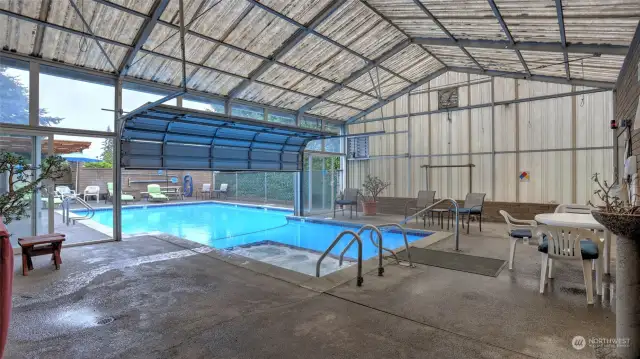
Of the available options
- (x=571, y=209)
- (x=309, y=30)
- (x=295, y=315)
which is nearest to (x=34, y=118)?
(x=309, y=30)

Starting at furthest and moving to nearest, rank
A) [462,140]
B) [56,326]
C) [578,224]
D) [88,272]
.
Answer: [462,140], [88,272], [578,224], [56,326]

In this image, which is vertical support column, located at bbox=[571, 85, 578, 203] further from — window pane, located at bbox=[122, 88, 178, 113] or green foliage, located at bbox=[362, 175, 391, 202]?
window pane, located at bbox=[122, 88, 178, 113]

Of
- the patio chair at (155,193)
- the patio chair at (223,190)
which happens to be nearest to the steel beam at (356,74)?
the patio chair at (223,190)

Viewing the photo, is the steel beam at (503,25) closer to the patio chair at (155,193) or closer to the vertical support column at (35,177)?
the vertical support column at (35,177)

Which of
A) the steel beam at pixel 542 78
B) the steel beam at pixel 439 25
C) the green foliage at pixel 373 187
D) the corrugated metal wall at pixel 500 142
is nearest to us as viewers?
the steel beam at pixel 439 25

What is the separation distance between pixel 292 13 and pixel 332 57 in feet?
6.48

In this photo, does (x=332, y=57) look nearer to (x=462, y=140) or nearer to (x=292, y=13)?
(x=292, y=13)

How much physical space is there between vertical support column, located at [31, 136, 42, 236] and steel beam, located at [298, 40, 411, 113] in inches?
248

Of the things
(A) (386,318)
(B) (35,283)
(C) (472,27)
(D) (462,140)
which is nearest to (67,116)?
(B) (35,283)

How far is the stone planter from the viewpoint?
6.49ft

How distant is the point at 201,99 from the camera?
7.64 metres

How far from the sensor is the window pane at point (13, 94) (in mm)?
5031

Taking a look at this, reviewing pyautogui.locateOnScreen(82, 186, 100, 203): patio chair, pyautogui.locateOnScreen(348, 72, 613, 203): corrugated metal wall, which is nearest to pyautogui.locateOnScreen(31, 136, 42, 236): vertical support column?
pyautogui.locateOnScreen(82, 186, 100, 203): patio chair

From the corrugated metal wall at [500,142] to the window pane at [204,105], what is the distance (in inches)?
221
